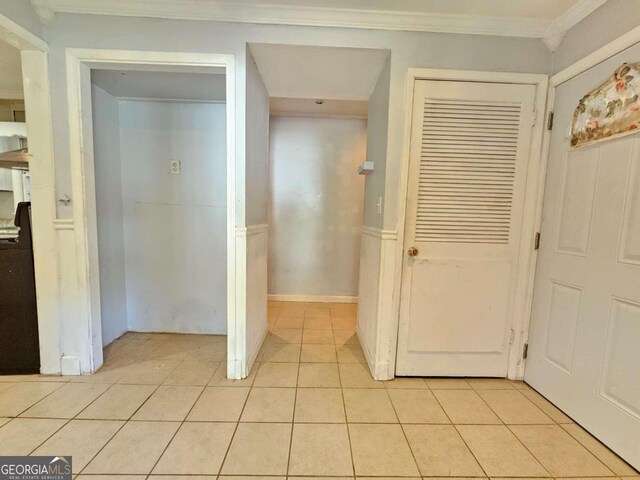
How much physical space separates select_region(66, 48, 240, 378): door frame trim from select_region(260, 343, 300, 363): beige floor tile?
1.08 feet

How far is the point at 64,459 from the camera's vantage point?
1199 millimetres

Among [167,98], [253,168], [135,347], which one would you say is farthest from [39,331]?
[167,98]

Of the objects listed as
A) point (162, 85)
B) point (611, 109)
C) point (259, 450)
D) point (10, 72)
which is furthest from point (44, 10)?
point (611, 109)

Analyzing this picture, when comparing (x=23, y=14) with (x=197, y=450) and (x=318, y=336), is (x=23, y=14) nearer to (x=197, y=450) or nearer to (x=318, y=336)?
(x=197, y=450)

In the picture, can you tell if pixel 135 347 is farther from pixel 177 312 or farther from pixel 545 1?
pixel 545 1

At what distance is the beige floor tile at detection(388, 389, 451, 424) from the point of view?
1.51m

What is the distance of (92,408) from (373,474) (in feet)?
5.10

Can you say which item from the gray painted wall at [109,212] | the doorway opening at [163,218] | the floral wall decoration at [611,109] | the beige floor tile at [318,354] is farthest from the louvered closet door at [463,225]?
the gray painted wall at [109,212]

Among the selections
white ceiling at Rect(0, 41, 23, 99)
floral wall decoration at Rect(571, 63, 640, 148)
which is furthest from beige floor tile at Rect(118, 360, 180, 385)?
floral wall decoration at Rect(571, 63, 640, 148)

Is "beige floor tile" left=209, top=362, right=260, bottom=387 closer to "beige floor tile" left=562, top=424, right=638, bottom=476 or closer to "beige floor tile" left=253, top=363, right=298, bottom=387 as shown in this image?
"beige floor tile" left=253, top=363, right=298, bottom=387

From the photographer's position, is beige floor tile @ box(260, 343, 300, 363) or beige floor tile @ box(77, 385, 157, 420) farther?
beige floor tile @ box(260, 343, 300, 363)

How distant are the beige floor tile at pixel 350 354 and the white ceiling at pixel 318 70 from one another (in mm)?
2168

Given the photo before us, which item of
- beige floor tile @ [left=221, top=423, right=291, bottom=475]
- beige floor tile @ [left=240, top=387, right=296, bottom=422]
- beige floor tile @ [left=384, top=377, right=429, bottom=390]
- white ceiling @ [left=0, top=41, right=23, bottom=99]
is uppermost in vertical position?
white ceiling @ [left=0, top=41, right=23, bottom=99]

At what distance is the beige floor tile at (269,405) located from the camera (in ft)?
4.87
